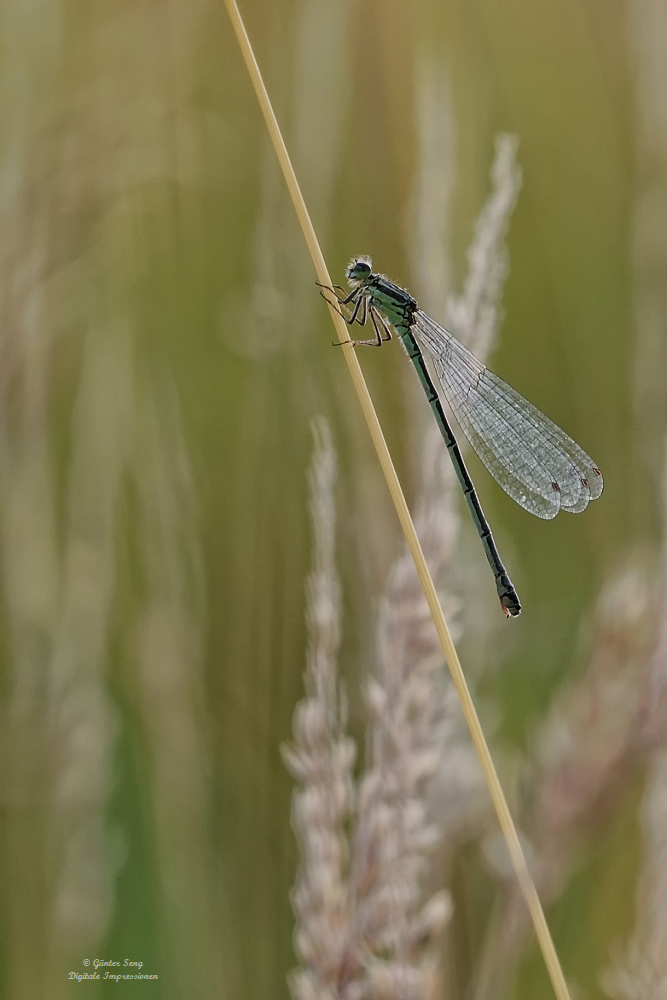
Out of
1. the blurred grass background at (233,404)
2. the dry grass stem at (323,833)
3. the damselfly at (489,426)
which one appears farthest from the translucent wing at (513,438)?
the dry grass stem at (323,833)

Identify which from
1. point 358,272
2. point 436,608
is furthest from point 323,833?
point 358,272

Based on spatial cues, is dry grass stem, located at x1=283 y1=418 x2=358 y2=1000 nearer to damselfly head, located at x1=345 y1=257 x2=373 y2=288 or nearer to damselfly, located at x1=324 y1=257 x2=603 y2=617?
damselfly, located at x1=324 y1=257 x2=603 y2=617

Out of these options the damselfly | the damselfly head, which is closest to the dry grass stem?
the damselfly

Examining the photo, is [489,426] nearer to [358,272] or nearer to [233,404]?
[358,272]

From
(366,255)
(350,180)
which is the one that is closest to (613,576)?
(366,255)

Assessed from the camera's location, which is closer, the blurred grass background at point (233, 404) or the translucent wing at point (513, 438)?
the blurred grass background at point (233, 404)

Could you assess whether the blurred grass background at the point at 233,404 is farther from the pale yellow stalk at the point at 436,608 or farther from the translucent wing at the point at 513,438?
the pale yellow stalk at the point at 436,608
